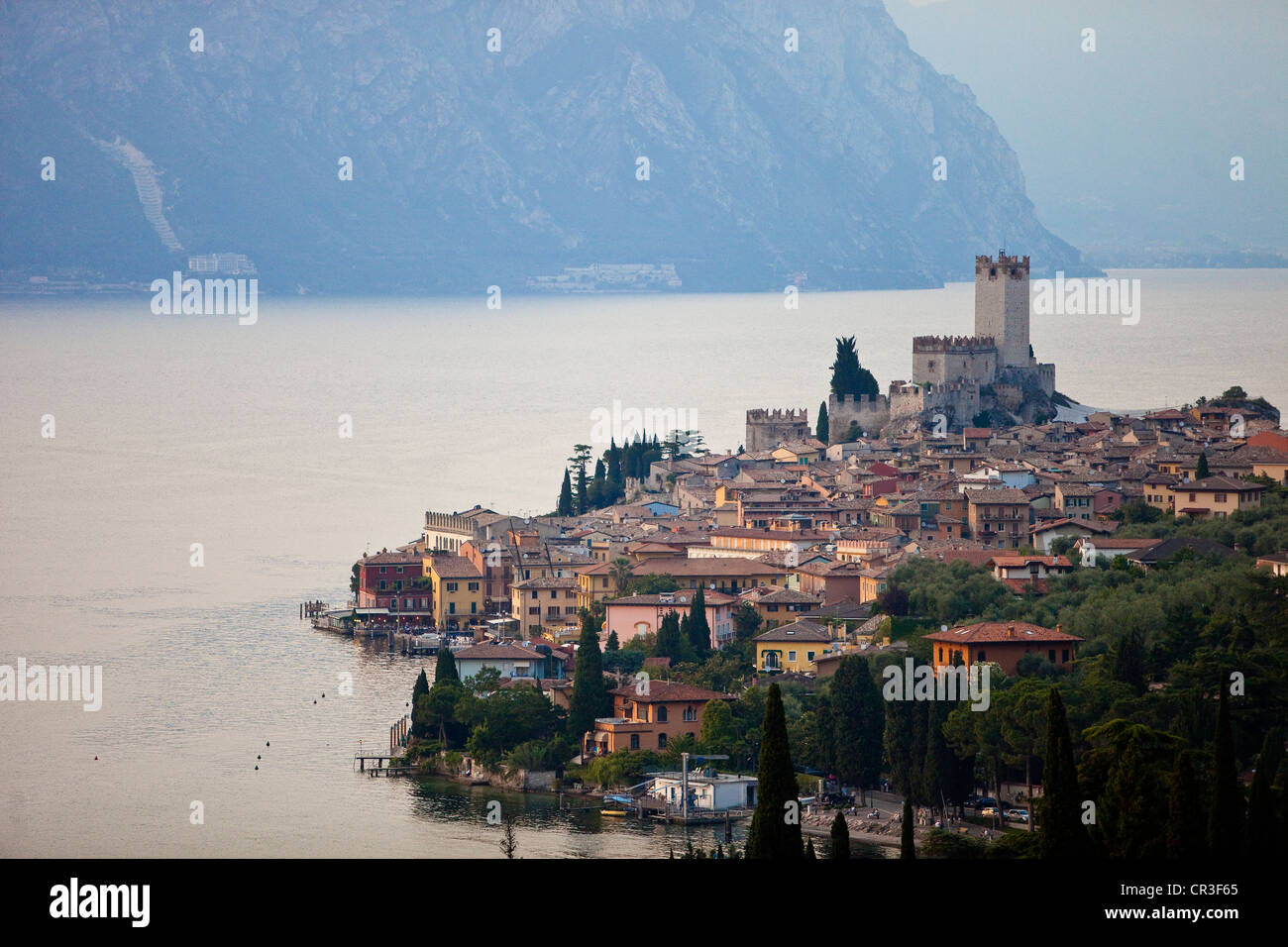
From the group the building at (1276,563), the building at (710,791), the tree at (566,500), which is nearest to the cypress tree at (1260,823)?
the building at (710,791)

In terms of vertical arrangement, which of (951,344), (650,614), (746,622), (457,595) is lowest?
(746,622)

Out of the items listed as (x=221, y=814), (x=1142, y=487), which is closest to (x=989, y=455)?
(x=1142, y=487)

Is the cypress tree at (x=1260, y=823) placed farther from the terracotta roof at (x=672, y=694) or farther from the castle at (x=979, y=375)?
the castle at (x=979, y=375)

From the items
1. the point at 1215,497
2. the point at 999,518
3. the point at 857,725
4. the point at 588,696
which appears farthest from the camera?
the point at 999,518

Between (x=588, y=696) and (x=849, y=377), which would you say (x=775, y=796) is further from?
(x=849, y=377)

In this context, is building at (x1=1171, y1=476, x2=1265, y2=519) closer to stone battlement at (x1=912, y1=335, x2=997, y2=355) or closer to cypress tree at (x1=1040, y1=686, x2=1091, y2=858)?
stone battlement at (x1=912, y1=335, x2=997, y2=355)

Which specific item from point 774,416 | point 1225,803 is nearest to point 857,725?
point 1225,803

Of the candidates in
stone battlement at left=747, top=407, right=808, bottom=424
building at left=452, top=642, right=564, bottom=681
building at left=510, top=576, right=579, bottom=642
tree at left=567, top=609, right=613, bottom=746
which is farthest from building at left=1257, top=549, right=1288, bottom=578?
stone battlement at left=747, top=407, right=808, bottom=424
